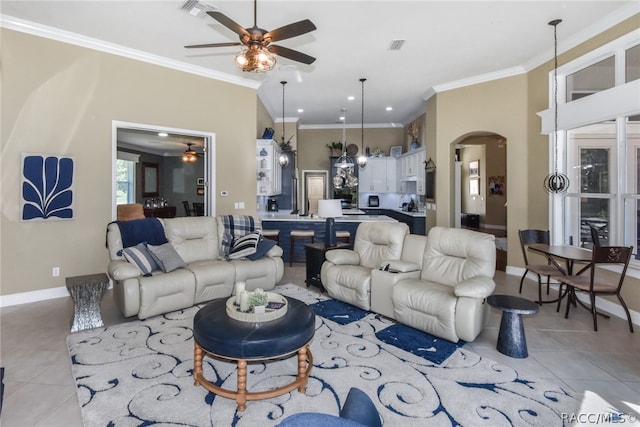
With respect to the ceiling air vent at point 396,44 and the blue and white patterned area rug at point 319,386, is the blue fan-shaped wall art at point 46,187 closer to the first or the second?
the blue and white patterned area rug at point 319,386

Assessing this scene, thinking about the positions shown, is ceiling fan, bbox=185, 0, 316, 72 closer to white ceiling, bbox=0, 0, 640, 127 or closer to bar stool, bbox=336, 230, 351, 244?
white ceiling, bbox=0, 0, 640, 127

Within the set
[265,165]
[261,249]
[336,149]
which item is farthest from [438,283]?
[336,149]

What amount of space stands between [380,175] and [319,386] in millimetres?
7848

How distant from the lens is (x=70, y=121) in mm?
4406

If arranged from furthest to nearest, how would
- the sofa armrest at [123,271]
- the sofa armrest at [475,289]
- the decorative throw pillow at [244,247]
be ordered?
the decorative throw pillow at [244,247], the sofa armrest at [123,271], the sofa armrest at [475,289]

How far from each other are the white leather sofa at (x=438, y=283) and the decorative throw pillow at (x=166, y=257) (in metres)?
1.91

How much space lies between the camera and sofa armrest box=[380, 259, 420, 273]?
3562 millimetres

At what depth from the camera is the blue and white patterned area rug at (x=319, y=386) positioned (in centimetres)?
203

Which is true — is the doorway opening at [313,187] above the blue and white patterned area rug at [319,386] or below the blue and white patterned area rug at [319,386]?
above

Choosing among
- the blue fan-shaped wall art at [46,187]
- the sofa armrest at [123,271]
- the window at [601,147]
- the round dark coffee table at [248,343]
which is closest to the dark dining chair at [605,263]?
the window at [601,147]

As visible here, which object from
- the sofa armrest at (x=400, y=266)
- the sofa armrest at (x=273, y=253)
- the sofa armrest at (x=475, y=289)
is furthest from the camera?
the sofa armrest at (x=273, y=253)

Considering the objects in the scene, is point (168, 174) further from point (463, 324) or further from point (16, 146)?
point (463, 324)

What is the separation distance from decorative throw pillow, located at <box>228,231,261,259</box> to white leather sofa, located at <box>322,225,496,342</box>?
4.00ft

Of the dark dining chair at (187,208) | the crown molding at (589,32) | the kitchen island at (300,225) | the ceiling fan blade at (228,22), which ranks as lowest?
the kitchen island at (300,225)
